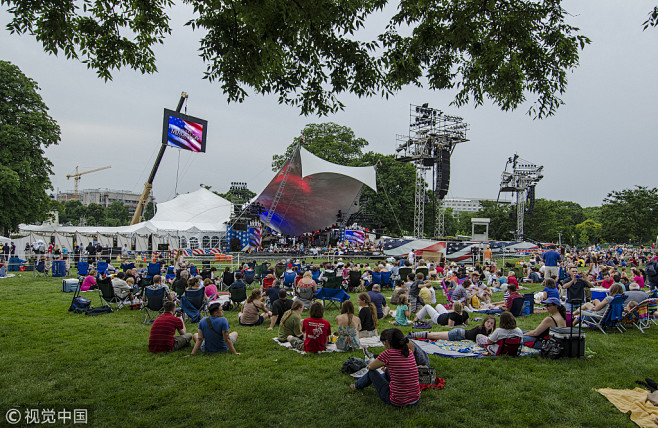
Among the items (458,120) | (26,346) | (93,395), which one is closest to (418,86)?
(93,395)

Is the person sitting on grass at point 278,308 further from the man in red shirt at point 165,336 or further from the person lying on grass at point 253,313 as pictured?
the man in red shirt at point 165,336

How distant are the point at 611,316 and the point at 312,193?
2814cm

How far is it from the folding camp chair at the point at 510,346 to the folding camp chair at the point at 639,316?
320 cm

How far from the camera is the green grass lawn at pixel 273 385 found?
11.7 ft

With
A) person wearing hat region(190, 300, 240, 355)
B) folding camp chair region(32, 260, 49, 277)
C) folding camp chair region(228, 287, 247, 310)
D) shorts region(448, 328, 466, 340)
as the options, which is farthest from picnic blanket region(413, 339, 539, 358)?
folding camp chair region(32, 260, 49, 277)

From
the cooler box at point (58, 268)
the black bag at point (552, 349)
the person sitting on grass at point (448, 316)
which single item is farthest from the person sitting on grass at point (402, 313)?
the cooler box at point (58, 268)

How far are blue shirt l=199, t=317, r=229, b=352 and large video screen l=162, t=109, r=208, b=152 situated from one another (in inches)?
971

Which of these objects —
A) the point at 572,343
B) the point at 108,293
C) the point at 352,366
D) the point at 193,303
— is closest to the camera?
the point at 352,366

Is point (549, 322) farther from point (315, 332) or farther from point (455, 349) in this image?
point (315, 332)

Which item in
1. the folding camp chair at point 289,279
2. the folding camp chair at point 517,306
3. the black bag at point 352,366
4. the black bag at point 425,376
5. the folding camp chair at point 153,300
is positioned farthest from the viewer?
the folding camp chair at point 289,279

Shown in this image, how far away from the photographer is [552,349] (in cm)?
518

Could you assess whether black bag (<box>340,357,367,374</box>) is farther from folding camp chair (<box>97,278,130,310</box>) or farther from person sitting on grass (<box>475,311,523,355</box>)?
folding camp chair (<box>97,278,130,310</box>)

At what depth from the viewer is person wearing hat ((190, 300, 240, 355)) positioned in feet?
17.6

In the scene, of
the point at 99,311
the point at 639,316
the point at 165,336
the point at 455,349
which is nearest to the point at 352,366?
the point at 455,349
